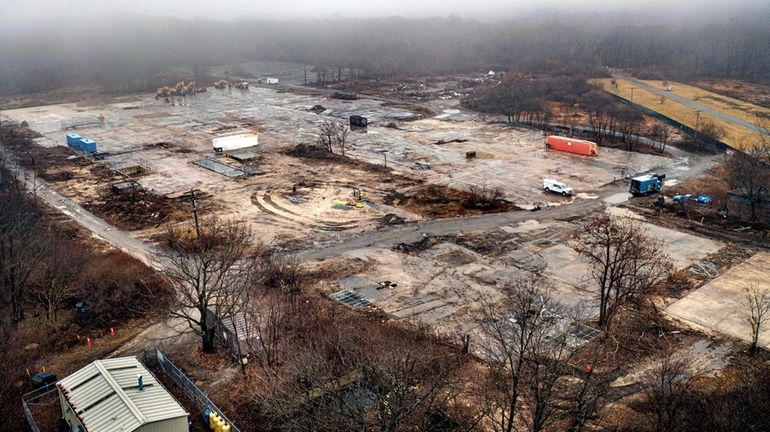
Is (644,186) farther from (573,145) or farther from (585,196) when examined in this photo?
(573,145)

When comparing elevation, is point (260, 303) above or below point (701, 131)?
below

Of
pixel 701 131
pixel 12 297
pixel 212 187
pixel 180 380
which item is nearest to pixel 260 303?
pixel 180 380

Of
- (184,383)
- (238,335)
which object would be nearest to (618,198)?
(238,335)

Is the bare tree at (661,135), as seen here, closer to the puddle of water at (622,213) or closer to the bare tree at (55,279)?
the puddle of water at (622,213)

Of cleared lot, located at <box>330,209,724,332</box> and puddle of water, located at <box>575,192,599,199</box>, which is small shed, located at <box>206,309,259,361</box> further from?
puddle of water, located at <box>575,192,599,199</box>

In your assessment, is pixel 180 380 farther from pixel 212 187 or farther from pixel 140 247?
pixel 212 187

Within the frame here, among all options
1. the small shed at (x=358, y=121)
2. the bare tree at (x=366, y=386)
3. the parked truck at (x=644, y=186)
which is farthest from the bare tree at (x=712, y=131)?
the bare tree at (x=366, y=386)
